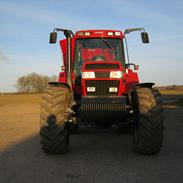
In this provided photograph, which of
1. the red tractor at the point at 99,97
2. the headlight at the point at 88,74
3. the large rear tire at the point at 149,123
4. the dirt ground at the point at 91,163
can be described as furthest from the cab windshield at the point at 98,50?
the dirt ground at the point at 91,163

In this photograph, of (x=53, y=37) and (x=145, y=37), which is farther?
(x=145, y=37)

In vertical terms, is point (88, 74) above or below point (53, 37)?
below

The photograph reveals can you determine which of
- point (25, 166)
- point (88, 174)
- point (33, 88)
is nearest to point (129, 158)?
point (88, 174)

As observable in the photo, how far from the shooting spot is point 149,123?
539cm

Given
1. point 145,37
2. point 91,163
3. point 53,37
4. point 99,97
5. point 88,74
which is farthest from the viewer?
point 145,37

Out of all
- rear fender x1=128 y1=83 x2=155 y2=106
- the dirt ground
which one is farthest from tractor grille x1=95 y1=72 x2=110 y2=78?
the dirt ground

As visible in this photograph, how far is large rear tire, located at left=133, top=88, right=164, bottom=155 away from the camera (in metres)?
5.39

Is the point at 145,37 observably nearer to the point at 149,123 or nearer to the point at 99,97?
the point at 99,97

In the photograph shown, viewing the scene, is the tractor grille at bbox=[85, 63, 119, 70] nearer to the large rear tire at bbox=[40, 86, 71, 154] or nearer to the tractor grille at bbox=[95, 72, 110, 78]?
the tractor grille at bbox=[95, 72, 110, 78]

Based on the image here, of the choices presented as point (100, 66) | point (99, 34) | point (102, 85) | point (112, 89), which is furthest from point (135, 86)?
point (99, 34)

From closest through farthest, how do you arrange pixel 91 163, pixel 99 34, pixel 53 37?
pixel 91 163
pixel 53 37
pixel 99 34

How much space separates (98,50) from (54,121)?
238cm

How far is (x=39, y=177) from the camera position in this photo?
4383mm

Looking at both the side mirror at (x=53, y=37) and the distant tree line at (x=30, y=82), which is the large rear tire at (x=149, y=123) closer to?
the side mirror at (x=53, y=37)
